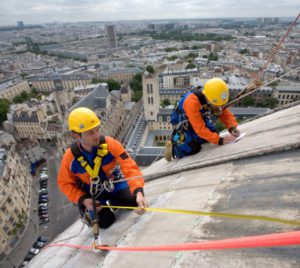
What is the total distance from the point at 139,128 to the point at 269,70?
41737 millimetres

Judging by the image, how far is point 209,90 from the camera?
486 centimetres

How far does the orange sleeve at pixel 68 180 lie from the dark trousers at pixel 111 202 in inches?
10.2

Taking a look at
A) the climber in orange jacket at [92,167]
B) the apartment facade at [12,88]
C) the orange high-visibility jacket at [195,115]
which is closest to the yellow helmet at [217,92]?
the orange high-visibility jacket at [195,115]

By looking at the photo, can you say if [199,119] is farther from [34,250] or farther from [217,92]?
[34,250]

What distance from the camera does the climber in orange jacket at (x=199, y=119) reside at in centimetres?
486

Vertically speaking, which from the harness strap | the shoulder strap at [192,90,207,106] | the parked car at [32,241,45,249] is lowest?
the parked car at [32,241,45,249]

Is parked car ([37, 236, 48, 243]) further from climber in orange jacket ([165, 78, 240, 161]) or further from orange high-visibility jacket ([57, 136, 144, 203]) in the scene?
orange high-visibility jacket ([57, 136, 144, 203])

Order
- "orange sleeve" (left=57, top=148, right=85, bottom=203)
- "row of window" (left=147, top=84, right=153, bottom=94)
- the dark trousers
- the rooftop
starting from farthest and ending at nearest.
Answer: "row of window" (left=147, top=84, right=153, bottom=94), the dark trousers, "orange sleeve" (left=57, top=148, right=85, bottom=203), the rooftop

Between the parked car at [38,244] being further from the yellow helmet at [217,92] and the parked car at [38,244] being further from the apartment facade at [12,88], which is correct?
the apartment facade at [12,88]

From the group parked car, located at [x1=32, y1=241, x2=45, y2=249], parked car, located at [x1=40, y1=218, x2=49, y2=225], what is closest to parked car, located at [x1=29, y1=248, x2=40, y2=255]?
parked car, located at [x1=32, y1=241, x2=45, y2=249]

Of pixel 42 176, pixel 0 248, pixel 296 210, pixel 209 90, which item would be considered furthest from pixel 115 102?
pixel 296 210

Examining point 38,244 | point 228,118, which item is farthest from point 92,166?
point 38,244

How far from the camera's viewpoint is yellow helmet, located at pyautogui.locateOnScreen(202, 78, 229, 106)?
15.6 ft

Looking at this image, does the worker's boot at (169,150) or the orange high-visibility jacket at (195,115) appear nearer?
the orange high-visibility jacket at (195,115)
